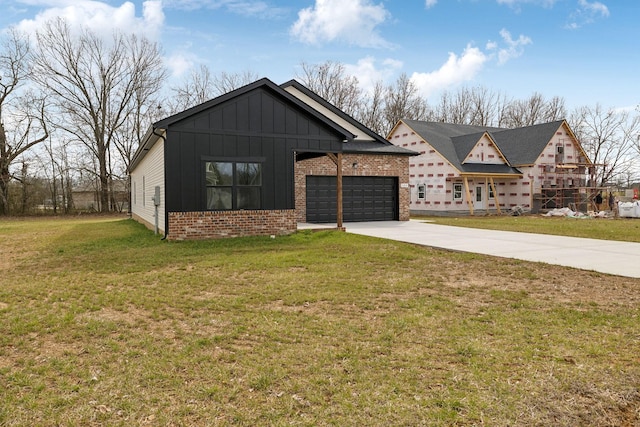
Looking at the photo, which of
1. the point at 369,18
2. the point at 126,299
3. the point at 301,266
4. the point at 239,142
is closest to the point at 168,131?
the point at 239,142

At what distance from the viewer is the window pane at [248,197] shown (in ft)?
39.2

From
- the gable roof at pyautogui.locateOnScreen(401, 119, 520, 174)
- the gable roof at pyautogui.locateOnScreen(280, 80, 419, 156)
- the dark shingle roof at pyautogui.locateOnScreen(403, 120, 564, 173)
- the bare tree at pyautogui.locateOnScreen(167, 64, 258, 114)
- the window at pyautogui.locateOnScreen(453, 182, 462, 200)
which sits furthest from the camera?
the bare tree at pyautogui.locateOnScreen(167, 64, 258, 114)

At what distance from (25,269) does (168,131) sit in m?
4.68

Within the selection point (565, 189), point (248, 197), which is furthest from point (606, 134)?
point (248, 197)

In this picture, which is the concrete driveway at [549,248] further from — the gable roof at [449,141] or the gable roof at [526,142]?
the gable roof at [526,142]

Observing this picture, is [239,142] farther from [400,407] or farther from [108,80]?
[108,80]

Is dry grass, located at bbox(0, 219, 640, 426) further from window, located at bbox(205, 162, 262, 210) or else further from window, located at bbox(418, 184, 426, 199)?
window, located at bbox(418, 184, 426, 199)

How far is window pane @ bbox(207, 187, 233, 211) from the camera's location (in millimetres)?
11609

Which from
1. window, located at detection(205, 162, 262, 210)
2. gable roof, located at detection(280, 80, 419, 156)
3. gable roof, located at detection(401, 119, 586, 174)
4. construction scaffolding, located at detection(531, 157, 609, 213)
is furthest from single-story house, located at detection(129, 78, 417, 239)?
construction scaffolding, located at detection(531, 157, 609, 213)

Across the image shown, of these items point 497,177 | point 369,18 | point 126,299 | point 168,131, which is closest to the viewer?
point 126,299

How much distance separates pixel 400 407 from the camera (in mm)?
2766

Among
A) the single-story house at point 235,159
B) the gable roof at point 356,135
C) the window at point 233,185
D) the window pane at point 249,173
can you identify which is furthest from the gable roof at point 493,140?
the window at point 233,185

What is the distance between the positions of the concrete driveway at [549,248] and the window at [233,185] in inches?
163

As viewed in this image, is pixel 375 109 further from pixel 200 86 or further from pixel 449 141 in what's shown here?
pixel 200 86
